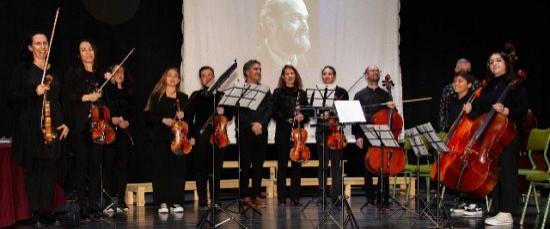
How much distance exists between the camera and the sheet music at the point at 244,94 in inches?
222

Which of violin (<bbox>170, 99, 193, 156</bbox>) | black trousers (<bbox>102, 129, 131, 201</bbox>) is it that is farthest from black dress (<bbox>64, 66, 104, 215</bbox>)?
black trousers (<bbox>102, 129, 131, 201</bbox>)

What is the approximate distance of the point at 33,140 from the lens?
5387 millimetres

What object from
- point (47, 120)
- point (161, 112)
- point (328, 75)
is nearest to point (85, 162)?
point (47, 120)

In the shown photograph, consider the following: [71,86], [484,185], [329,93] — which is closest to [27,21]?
[71,86]

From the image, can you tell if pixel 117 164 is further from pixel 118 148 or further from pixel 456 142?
pixel 456 142

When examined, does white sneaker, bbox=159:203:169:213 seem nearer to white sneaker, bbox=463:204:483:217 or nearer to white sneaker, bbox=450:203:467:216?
white sneaker, bbox=450:203:467:216

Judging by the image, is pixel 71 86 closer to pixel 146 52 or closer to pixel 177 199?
pixel 177 199

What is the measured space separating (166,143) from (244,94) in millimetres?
1381

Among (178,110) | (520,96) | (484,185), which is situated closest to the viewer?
(484,185)

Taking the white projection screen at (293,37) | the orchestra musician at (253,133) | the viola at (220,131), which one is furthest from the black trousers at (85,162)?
the white projection screen at (293,37)

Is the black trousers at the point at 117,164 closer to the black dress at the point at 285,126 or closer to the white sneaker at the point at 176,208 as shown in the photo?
the white sneaker at the point at 176,208

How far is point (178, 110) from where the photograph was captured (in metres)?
6.27

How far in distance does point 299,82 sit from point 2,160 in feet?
10.8

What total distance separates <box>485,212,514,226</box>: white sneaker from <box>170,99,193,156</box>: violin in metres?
2.89
